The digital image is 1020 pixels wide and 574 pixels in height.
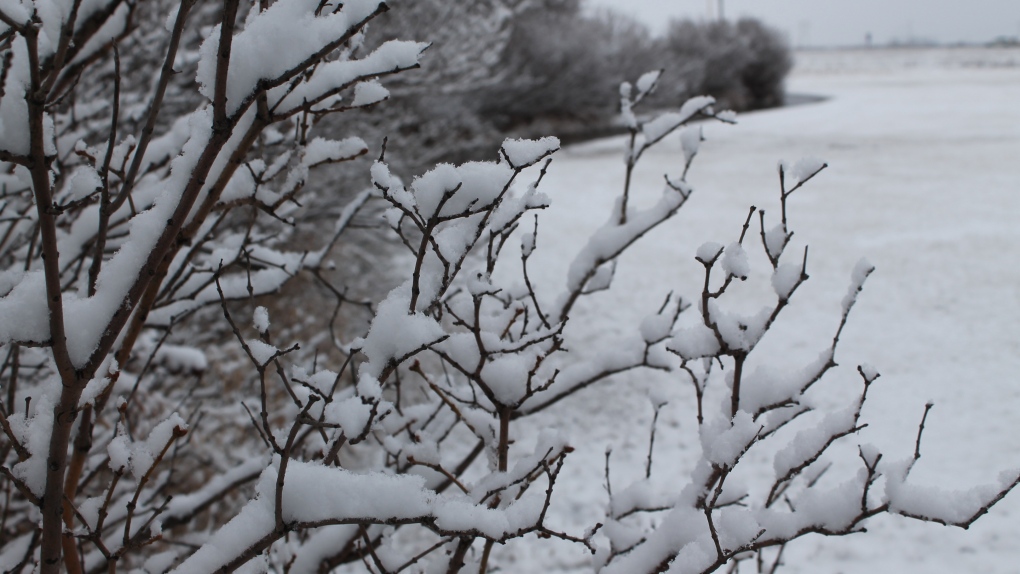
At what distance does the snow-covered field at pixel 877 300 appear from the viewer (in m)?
3.63

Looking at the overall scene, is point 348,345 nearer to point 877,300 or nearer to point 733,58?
point 877,300

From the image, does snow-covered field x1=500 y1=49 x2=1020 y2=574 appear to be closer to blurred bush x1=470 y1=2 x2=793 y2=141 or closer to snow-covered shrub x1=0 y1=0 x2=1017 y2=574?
snow-covered shrub x1=0 y1=0 x2=1017 y2=574

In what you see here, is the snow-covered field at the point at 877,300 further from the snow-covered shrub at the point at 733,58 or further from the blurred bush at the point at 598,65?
the snow-covered shrub at the point at 733,58

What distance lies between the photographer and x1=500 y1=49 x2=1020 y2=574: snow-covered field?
143 inches

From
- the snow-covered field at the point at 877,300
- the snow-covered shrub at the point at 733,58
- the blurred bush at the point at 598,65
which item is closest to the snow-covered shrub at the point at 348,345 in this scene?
the snow-covered field at the point at 877,300

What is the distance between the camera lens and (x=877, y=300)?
6.81m

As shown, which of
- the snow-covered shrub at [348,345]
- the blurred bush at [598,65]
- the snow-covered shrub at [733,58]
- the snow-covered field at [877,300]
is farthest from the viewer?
the snow-covered shrub at [733,58]

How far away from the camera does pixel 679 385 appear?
5.65 meters

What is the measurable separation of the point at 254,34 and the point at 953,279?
7849 mm

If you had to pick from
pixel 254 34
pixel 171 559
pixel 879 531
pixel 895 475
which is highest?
pixel 254 34

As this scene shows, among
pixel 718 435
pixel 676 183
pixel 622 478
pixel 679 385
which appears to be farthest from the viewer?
pixel 679 385

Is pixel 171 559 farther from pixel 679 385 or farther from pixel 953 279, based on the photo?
pixel 953 279

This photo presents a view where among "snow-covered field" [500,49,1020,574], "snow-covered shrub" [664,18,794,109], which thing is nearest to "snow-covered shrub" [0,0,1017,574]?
"snow-covered field" [500,49,1020,574]

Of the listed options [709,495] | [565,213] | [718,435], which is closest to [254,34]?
[718,435]
